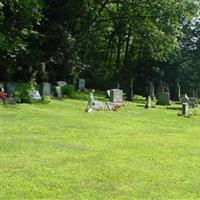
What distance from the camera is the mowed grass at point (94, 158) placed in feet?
29.2

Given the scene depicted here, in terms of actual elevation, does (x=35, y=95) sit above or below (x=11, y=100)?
above

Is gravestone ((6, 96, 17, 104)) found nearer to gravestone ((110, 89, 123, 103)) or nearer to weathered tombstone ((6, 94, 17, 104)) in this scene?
weathered tombstone ((6, 94, 17, 104))

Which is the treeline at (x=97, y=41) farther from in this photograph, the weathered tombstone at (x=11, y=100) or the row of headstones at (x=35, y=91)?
the weathered tombstone at (x=11, y=100)

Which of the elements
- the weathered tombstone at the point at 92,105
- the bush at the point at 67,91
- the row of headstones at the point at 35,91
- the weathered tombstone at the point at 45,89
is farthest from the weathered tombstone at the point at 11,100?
the bush at the point at 67,91

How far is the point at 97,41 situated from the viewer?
45.2 meters

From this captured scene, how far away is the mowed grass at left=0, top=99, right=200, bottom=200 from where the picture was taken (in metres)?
8.90

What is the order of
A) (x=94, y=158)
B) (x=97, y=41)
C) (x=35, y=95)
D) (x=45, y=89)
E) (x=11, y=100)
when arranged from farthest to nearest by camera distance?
(x=97, y=41) → (x=45, y=89) → (x=35, y=95) → (x=11, y=100) → (x=94, y=158)

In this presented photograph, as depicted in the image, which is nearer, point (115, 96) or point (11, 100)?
point (11, 100)

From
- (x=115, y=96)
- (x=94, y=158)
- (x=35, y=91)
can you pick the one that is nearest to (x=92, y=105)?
(x=35, y=91)

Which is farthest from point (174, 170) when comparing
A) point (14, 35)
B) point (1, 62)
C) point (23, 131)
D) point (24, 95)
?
point (1, 62)

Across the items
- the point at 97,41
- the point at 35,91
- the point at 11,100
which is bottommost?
the point at 11,100

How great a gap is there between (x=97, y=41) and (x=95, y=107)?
22014mm

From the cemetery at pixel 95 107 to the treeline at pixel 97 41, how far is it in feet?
0.29

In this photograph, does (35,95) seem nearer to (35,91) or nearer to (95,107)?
(35,91)
